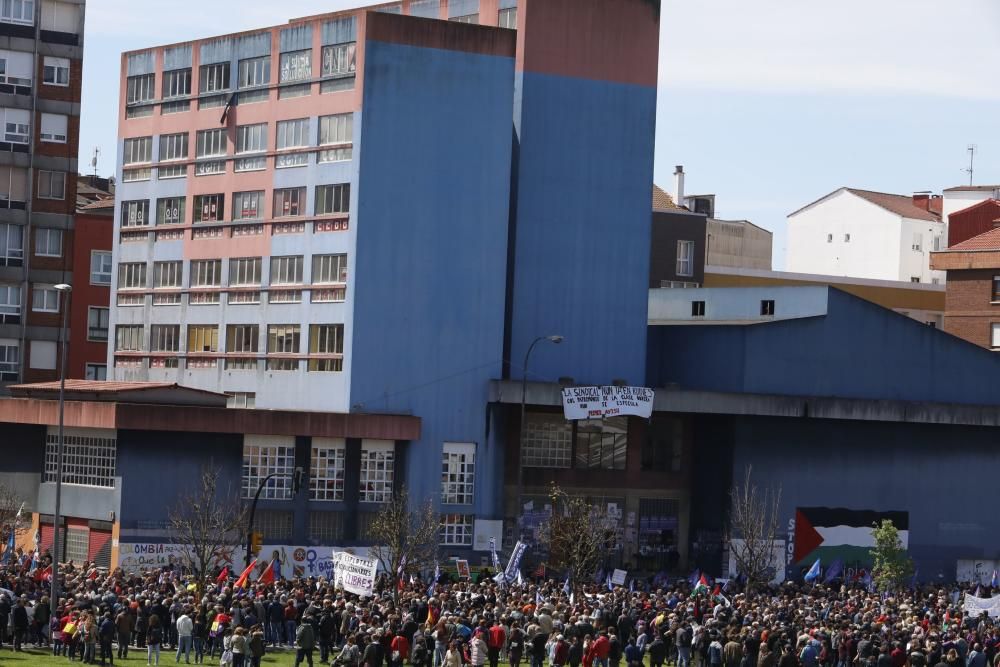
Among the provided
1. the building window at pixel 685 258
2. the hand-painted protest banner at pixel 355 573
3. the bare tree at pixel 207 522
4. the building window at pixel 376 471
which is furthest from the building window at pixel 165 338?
the building window at pixel 685 258

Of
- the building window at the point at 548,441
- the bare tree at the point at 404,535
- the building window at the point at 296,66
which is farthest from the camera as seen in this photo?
the building window at the point at 548,441

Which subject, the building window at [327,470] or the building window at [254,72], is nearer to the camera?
the building window at [327,470]

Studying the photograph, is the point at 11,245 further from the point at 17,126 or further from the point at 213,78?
the point at 213,78

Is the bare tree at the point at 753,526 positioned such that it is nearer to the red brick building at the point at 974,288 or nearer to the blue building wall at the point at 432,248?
the blue building wall at the point at 432,248

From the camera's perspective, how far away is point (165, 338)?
89812 mm

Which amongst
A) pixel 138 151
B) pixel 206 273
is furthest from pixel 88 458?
pixel 138 151

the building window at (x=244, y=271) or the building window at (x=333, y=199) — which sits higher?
the building window at (x=333, y=199)

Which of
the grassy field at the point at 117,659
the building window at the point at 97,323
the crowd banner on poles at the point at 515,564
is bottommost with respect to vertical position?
the grassy field at the point at 117,659

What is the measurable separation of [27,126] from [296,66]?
54.0 ft

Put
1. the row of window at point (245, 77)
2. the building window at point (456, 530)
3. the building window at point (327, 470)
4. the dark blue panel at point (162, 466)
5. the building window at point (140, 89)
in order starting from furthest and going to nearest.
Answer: the building window at point (140, 89) → the row of window at point (245, 77) → the building window at point (456, 530) → the building window at point (327, 470) → the dark blue panel at point (162, 466)

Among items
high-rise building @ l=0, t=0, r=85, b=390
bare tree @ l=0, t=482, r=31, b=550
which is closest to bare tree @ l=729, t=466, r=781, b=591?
bare tree @ l=0, t=482, r=31, b=550

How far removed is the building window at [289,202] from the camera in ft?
270

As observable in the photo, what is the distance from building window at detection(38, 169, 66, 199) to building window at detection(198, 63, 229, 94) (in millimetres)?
9692

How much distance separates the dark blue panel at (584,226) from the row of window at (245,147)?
8.79 m
